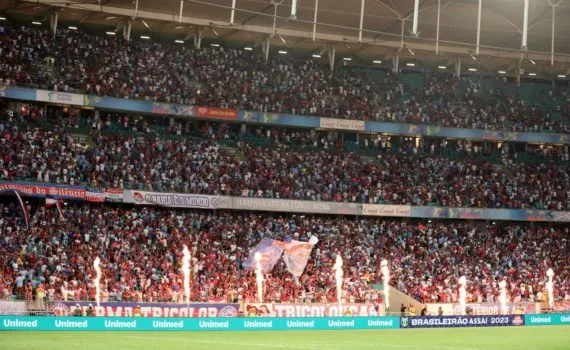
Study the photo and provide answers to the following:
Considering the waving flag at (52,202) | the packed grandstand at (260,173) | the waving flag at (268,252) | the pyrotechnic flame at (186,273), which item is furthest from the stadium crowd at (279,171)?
the pyrotechnic flame at (186,273)

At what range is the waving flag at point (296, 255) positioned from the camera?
154 feet

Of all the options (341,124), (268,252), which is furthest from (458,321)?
(341,124)

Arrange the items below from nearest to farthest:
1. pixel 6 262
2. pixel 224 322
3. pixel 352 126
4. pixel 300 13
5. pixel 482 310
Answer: pixel 224 322, pixel 6 262, pixel 482 310, pixel 300 13, pixel 352 126

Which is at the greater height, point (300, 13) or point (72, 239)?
point (300, 13)

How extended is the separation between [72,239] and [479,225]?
3080 cm

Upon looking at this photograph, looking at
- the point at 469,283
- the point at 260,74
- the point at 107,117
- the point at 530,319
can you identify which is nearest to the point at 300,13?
the point at 260,74

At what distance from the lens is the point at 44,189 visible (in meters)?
49.6

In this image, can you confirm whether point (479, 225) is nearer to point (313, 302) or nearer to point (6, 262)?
point (313, 302)

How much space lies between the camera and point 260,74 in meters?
63.6

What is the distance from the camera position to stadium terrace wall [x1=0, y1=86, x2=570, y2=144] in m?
54.3

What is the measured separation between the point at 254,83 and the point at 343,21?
8.14 metres

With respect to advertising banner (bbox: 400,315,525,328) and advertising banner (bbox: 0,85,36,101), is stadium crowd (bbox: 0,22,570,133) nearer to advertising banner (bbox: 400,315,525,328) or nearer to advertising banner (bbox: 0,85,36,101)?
advertising banner (bbox: 0,85,36,101)

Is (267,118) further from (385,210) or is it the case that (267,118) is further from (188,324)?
(188,324)

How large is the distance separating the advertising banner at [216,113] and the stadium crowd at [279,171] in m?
1.80
